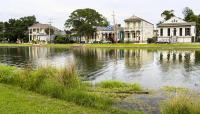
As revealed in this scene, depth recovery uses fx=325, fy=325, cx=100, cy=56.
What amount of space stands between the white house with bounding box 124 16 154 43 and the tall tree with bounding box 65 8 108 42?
10422 millimetres

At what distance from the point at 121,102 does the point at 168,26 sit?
82.1 meters

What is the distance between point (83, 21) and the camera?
342ft

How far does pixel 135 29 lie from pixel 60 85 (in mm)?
91379

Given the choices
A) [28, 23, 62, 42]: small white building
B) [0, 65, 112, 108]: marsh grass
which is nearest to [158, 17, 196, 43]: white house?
[28, 23, 62, 42]: small white building

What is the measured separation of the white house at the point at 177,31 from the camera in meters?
88.7

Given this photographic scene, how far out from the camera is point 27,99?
1155cm

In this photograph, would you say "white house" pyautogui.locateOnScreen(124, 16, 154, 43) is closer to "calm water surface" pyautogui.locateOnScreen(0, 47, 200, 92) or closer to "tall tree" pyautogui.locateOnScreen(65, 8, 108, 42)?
"tall tree" pyautogui.locateOnScreen(65, 8, 108, 42)

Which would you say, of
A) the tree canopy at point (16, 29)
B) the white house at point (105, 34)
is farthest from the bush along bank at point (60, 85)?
the tree canopy at point (16, 29)

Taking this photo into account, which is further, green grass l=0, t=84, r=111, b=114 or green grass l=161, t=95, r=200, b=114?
green grass l=0, t=84, r=111, b=114

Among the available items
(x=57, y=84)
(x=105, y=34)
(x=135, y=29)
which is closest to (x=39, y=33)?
(x=105, y=34)

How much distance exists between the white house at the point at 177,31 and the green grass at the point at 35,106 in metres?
79.2

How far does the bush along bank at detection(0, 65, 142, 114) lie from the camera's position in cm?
1165

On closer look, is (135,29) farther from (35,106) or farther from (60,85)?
(35,106)

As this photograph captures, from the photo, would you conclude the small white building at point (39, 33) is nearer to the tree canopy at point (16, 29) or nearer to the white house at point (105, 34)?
the tree canopy at point (16, 29)
